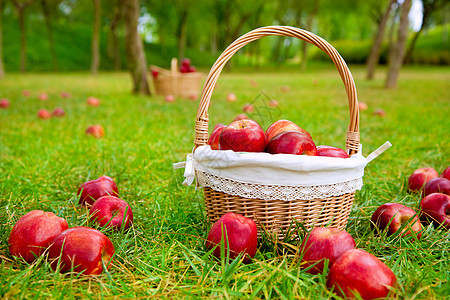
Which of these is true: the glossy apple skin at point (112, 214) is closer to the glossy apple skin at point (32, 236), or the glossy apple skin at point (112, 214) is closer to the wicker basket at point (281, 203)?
the glossy apple skin at point (32, 236)

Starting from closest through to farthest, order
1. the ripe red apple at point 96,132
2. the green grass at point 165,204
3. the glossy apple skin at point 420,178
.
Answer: the green grass at point 165,204 < the glossy apple skin at point 420,178 < the ripe red apple at point 96,132

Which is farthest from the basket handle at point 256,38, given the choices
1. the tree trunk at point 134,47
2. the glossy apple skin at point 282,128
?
the tree trunk at point 134,47

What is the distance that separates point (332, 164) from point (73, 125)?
13.5 ft

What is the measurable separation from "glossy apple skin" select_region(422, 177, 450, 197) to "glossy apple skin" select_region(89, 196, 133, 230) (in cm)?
181

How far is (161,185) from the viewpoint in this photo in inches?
106

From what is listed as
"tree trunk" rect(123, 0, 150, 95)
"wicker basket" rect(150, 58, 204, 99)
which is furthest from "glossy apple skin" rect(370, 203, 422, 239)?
"tree trunk" rect(123, 0, 150, 95)

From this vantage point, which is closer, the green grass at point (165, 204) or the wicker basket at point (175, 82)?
the green grass at point (165, 204)

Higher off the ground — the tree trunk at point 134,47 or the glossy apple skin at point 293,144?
the tree trunk at point 134,47

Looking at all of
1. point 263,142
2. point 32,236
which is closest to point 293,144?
point 263,142

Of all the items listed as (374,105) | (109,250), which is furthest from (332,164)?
(374,105)

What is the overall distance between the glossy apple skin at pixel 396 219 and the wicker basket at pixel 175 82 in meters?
6.59

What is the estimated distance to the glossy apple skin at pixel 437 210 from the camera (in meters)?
2.00

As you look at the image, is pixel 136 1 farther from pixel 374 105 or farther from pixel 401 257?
pixel 401 257

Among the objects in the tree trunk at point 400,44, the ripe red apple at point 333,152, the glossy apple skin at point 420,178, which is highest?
the tree trunk at point 400,44
